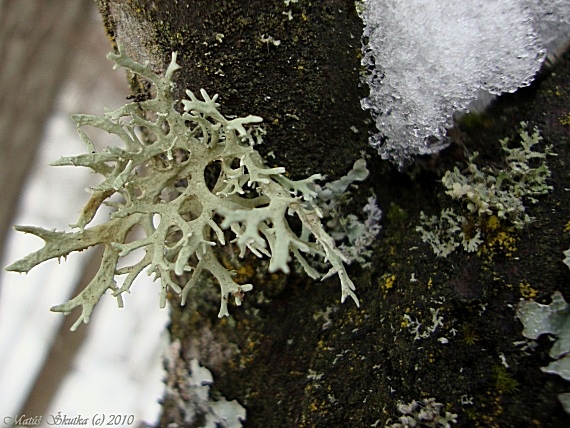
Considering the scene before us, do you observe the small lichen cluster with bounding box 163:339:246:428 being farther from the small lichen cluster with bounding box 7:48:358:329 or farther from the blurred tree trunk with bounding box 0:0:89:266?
the blurred tree trunk with bounding box 0:0:89:266

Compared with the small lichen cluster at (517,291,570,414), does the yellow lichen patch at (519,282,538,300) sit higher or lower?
higher

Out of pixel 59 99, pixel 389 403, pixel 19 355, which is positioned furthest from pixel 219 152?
pixel 19 355

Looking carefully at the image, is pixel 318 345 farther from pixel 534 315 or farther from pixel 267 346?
pixel 534 315

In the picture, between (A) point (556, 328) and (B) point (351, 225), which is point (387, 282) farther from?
(A) point (556, 328)

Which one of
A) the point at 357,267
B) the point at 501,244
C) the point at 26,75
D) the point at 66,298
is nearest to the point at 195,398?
the point at 357,267

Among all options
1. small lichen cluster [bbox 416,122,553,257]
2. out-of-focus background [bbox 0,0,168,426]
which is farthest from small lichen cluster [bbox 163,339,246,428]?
out-of-focus background [bbox 0,0,168,426]

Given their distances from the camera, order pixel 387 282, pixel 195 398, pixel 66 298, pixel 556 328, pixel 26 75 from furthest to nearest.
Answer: pixel 66 298 < pixel 26 75 < pixel 195 398 < pixel 387 282 < pixel 556 328
